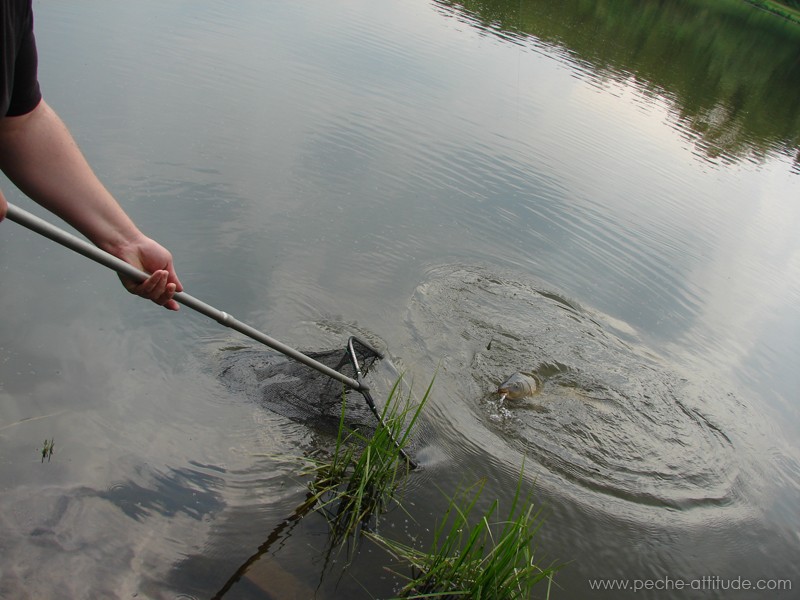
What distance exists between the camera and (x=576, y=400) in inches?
250

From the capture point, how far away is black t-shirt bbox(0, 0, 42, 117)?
168 centimetres

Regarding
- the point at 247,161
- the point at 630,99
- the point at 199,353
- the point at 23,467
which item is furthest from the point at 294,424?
the point at 630,99

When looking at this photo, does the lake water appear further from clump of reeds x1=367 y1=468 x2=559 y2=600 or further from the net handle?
the net handle

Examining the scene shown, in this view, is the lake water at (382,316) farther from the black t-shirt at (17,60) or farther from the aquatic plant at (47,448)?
the black t-shirt at (17,60)

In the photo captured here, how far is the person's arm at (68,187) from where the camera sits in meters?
2.10

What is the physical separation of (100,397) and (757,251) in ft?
35.5

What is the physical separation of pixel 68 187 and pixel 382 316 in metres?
4.49

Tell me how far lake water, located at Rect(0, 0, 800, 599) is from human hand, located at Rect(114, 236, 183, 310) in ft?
5.85

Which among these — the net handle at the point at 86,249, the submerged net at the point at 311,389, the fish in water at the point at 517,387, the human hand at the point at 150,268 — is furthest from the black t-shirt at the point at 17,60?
the fish in water at the point at 517,387

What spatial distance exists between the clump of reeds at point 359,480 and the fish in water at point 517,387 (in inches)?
72.3

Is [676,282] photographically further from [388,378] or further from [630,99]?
[630,99]

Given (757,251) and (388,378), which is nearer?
(388,378)

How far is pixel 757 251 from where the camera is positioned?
11.3 metres

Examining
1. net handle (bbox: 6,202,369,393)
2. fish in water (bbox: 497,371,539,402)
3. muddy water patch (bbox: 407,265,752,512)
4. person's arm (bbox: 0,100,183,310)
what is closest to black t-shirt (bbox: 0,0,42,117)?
person's arm (bbox: 0,100,183,310)
